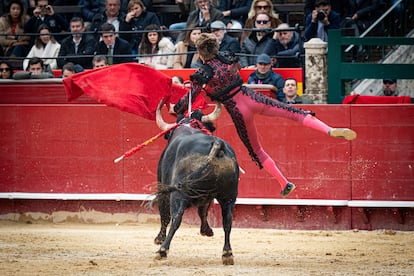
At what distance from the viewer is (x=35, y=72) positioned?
13.6 meters

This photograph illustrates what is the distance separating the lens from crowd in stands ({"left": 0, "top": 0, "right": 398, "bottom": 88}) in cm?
1288

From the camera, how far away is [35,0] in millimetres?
16375

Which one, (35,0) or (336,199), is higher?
(35,0)

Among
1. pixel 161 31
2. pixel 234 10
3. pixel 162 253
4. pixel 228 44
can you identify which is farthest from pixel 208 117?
pixel 234 10

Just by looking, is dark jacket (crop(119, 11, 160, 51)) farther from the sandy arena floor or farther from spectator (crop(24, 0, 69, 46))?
the sandy arena floor

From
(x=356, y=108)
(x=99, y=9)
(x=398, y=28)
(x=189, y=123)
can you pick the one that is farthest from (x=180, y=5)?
(x=189, y=123)

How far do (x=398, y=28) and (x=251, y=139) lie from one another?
5071mm

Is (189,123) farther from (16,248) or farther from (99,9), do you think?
(99,9)

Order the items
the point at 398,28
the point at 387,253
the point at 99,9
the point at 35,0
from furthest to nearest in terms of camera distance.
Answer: the point at 35,0, the point at 99,9, the point at 398,28, the point at 387,253

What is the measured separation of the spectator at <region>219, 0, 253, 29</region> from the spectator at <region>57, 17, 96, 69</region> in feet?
5.51

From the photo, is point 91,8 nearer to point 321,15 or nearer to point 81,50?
point 81,50

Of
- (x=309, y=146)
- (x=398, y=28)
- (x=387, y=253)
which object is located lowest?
(x=387, y=253)

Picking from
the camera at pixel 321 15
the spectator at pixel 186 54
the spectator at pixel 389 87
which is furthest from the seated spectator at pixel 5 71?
the spectator at pixel 389 87

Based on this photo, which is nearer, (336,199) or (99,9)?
(336,199)
